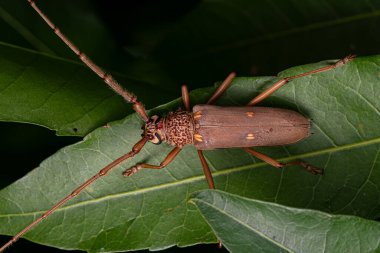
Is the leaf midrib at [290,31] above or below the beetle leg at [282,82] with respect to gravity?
above

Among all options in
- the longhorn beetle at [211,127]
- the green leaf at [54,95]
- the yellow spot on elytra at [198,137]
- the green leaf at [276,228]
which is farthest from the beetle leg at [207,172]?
the green leaf at [276,228]

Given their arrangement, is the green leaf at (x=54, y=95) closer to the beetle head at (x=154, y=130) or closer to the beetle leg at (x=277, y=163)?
the beetle head at (x=154, y=130)

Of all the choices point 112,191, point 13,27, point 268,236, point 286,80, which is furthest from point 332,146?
point 13,27

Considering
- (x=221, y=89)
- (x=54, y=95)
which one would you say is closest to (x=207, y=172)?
(x=221, y=89)

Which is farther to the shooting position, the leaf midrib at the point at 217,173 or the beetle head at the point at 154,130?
the beetle head at the point at 154,130

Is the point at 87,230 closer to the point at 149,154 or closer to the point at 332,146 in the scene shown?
the point at 149,154

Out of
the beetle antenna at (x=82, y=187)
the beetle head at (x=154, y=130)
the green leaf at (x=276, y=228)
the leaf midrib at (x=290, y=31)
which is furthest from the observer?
the leaf midrib at (x=290, y=31)
